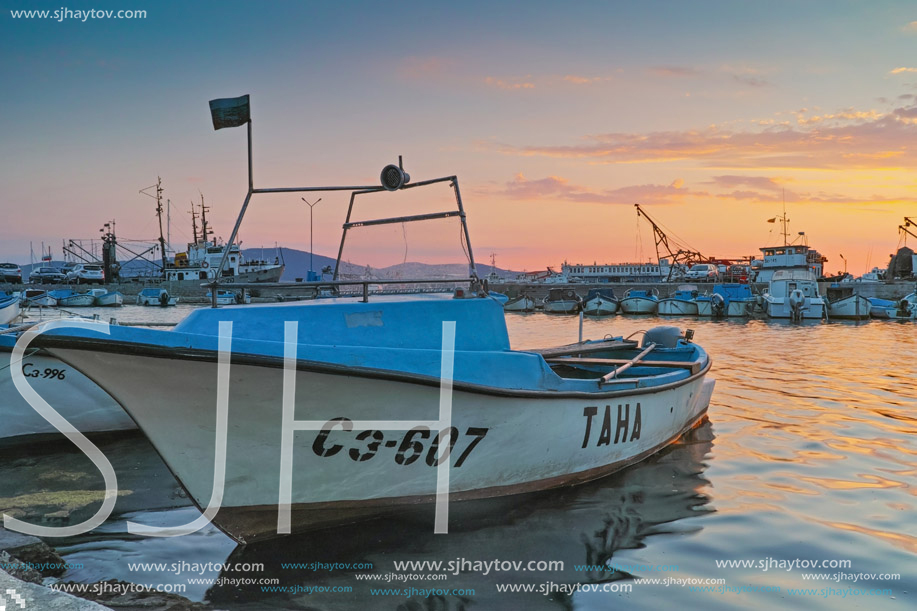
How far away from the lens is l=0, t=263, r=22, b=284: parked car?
66.8 m

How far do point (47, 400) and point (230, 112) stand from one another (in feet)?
19.0

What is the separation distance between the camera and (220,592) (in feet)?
15.6

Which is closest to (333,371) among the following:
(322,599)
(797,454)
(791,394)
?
(322,599)

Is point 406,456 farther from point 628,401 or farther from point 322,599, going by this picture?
point 628,401

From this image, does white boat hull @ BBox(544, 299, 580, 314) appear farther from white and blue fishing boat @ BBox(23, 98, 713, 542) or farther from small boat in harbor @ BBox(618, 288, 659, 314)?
white and blue fishing boat @ BBox(23, 98, 713, 542)

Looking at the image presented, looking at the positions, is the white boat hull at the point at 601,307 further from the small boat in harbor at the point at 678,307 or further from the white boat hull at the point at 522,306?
the white boat hull at the point at 522,306

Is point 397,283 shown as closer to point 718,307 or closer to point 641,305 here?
point 718,307

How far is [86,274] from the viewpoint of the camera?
2835 inches

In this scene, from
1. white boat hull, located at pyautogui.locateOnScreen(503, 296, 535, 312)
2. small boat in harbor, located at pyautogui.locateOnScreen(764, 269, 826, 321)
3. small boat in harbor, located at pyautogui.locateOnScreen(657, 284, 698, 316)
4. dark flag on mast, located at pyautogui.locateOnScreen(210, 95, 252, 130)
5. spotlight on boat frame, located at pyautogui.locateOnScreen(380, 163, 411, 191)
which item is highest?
dark flag on mast, located at pyautogui.locateOnScreen(210, 95, 252, 130)

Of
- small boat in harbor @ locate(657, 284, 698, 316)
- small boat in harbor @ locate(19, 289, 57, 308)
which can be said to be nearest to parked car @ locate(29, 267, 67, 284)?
small boat in harbor @ locate(19, 289, 57, 308)

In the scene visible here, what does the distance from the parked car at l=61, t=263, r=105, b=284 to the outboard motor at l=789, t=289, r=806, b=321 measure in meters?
71.8

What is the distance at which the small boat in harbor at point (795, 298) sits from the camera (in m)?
37.8

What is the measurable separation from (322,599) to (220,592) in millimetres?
816

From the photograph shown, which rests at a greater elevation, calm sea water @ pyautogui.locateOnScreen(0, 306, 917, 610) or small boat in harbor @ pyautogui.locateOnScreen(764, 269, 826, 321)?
small boat in harbor @ pyautogui.locateOnScreen(764, 269, 826, 321)
